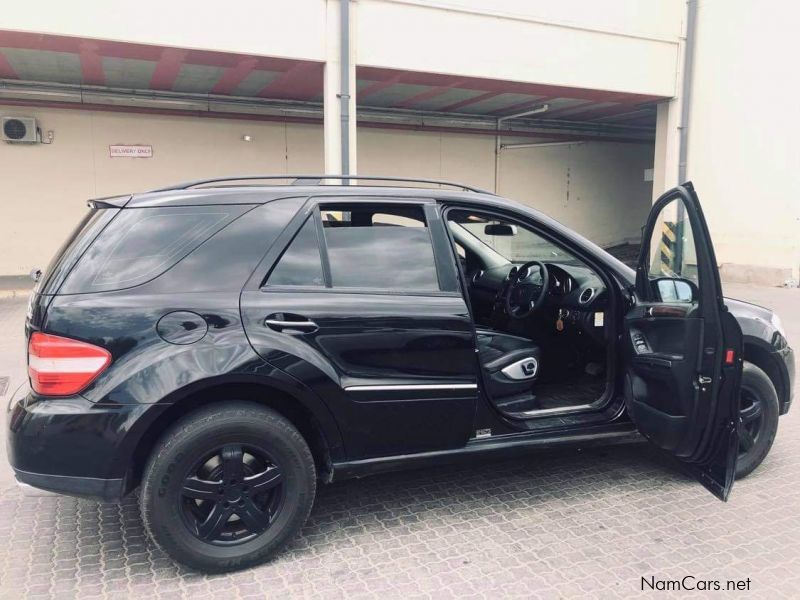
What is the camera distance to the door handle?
9.20 ft

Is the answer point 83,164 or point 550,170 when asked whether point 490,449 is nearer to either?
point 83,164

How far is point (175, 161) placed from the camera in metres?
13.9

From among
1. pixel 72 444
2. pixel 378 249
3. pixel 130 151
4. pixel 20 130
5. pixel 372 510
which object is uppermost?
pixel 20 130

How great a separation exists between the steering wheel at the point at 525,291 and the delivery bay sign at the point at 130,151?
1141 centimetres

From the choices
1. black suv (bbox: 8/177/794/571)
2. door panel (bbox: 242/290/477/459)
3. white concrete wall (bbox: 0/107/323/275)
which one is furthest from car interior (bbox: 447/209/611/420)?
white concrete wall (bbox: 0/107/323/275)

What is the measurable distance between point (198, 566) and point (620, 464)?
259cm

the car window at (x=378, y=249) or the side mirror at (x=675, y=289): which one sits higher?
the car window at (x=378, y=249)

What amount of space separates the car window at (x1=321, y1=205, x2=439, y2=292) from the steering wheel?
4.05ft

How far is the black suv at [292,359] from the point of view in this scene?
263 centimetres

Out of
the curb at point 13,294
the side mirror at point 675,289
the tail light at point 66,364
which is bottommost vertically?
the curb at point 13,294

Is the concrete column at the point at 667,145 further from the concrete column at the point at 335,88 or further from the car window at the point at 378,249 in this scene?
the car window at the point at 378,249

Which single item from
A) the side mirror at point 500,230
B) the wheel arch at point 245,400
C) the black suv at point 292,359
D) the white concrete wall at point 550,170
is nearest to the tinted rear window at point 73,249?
the black suv at point 292,359

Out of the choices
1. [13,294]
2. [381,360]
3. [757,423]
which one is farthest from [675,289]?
[13,294]

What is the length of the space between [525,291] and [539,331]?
0.29 m
